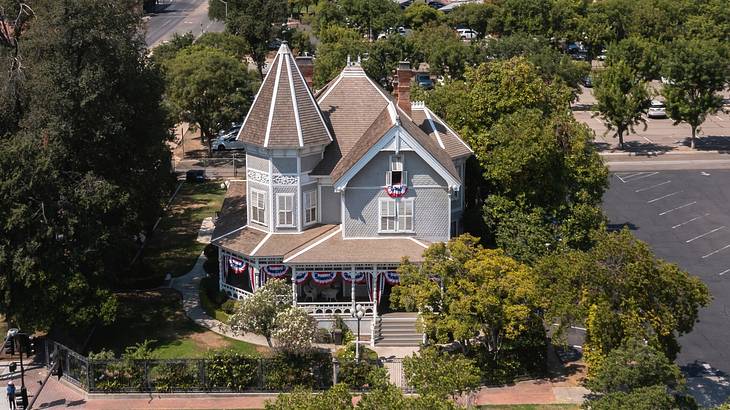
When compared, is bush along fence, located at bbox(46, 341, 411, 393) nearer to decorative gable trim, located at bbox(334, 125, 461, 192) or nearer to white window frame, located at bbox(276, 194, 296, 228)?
white window frame, located at bbox(276, 194, 296, 228)

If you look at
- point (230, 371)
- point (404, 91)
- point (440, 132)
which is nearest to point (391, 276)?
point (230, 371)

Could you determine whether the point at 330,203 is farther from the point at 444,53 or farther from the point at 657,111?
the point at 657,111

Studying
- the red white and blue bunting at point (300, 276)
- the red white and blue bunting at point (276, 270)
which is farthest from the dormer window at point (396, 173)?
the red white and blue bunting at point (276, 270)

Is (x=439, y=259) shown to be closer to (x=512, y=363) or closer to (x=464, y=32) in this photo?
(x=512, y=363)

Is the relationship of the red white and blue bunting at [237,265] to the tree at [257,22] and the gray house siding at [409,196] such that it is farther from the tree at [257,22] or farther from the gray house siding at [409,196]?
the tree at [257,22]

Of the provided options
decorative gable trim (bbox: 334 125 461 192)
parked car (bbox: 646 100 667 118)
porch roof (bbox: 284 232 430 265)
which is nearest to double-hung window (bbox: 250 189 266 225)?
porch roof (bbox: 284 232 430 265)

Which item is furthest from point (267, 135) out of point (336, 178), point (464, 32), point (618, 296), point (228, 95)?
point (464, 32)
